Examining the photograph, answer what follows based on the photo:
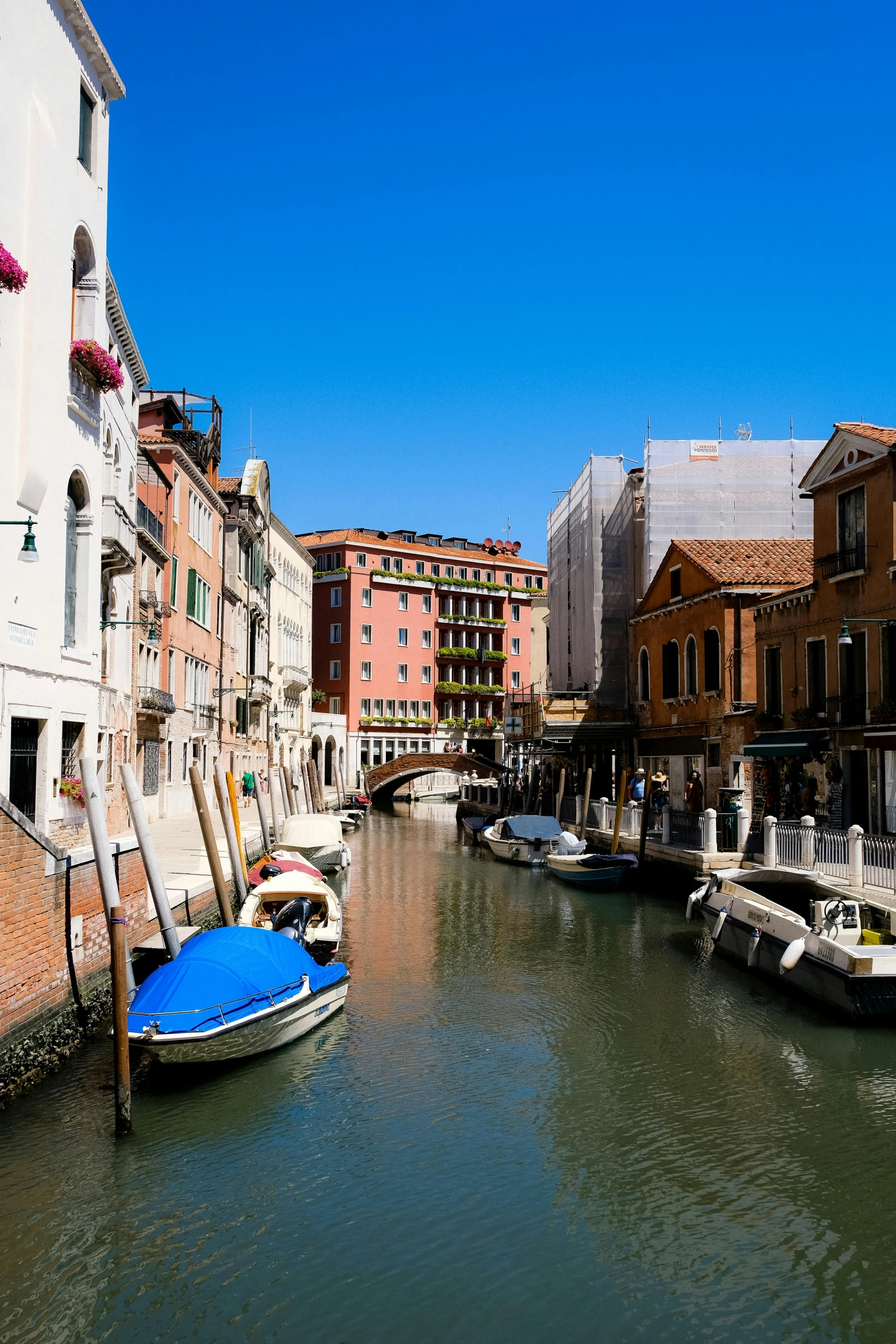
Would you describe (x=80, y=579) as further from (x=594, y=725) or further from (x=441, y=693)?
(x=441, y=693)

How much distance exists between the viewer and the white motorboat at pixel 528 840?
30234 millimetres

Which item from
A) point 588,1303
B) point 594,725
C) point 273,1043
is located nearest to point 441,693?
point 594,725

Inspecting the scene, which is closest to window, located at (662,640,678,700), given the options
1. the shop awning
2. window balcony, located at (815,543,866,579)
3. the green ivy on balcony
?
the shop awning

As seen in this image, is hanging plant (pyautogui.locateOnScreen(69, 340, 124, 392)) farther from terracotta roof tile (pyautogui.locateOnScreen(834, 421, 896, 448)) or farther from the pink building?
the pink building

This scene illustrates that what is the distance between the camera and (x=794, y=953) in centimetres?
1359

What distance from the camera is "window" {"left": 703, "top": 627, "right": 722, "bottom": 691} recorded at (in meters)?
27.4

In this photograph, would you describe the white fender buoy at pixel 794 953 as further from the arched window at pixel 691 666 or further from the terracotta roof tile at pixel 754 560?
the arched window at pixel 691 666

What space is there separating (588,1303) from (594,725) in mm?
27053

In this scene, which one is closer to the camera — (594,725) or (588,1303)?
(588,1303)

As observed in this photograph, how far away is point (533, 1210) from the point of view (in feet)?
26.3

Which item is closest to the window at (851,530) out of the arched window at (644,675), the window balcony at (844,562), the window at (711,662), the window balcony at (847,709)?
the window balcony at (844,562)

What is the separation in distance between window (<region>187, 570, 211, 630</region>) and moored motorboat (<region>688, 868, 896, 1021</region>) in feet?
56.0

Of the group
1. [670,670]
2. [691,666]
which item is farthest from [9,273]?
[670,670]

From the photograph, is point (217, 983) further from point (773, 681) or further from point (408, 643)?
point (408, 643)
